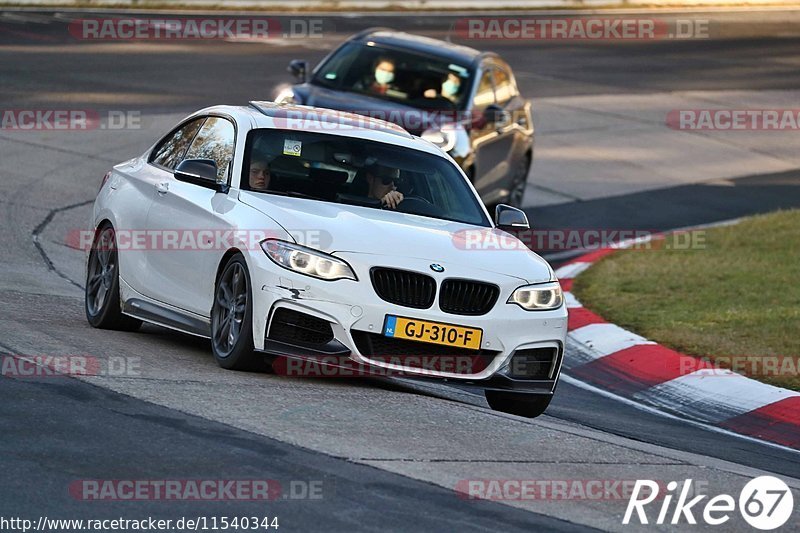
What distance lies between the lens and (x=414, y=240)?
9.00 metres

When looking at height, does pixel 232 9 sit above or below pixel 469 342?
above

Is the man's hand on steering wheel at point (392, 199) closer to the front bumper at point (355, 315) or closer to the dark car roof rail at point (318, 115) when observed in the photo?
the dark car roof rail at point (318, 115)

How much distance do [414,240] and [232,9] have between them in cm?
2550

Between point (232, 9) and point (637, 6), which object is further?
point (637, 6)

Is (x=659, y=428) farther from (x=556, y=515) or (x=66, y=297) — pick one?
(x=66, y=297)

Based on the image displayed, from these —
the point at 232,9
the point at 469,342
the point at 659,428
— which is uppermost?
the point at 232,9

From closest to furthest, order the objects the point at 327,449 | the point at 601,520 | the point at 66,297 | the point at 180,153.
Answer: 1. the point at 601,520
2. the point at 327,449
3. the point at 180,153
4. the point at 66,297

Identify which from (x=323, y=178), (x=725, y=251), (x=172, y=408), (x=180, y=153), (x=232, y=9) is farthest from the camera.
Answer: (x=232, y=9)

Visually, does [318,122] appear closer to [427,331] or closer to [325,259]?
[325,259]

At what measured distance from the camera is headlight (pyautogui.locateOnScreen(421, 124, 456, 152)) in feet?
52.4

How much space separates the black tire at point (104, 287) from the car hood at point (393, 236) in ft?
4.71

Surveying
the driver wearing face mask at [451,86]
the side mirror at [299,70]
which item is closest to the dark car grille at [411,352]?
the driver wearing face mask at [451,86]

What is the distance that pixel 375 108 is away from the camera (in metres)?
16.2

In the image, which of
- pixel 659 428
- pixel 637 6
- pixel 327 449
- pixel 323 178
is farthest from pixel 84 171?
pixel 637 6
